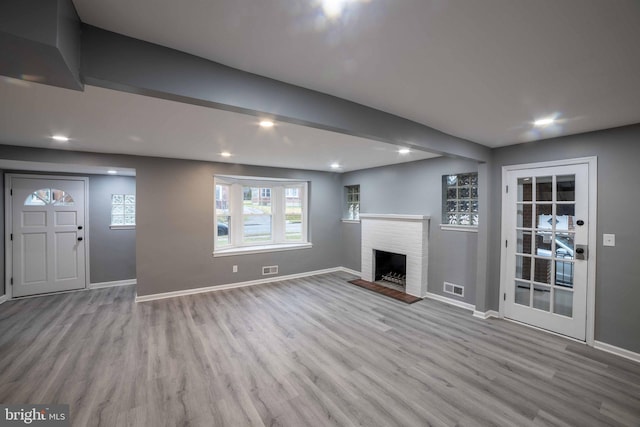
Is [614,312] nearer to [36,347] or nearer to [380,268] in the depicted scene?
[380,268]

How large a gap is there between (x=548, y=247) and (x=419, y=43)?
10.5ft

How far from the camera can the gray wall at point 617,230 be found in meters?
2.65

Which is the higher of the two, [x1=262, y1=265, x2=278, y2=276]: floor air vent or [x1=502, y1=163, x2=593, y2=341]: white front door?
[x1=502, y1=163, x2=593, y2=341]: white front door

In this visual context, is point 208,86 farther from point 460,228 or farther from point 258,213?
point 258,213

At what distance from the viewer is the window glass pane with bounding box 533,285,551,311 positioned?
323 cm

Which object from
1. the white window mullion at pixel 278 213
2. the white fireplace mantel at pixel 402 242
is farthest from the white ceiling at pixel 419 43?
the white window mullion at pixel 278 213

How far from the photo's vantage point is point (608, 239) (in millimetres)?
2787

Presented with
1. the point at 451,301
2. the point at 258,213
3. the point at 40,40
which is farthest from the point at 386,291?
the point at 40,40

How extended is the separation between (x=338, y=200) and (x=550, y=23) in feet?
17.0

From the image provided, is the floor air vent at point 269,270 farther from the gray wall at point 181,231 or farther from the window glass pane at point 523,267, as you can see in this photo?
the window glass pane at point 523,267

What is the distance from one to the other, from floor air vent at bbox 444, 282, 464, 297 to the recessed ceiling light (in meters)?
2.45

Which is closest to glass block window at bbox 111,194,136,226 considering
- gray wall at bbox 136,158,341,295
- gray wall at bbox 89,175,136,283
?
gray wall at bbox 89,175,136,283

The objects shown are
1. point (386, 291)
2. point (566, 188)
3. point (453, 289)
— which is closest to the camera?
point (566, 188)

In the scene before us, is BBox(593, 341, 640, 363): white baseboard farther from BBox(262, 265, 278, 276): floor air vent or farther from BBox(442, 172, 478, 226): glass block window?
BBox(262, 265, 278, 276): floor air vent
